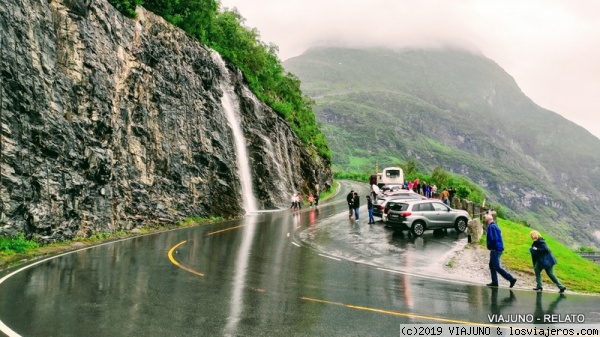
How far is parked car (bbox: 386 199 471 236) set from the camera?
71.9 ft

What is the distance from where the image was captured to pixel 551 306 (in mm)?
9797

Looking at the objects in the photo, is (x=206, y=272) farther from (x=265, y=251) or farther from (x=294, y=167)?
(x=294, y=167)

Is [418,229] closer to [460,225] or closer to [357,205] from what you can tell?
[460,225]

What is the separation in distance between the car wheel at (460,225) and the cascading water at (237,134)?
20.6m

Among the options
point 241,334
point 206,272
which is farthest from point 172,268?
point 241,334

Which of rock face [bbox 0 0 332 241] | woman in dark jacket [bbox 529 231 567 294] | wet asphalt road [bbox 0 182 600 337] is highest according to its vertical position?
rock face [bbox 0 0 332 241]

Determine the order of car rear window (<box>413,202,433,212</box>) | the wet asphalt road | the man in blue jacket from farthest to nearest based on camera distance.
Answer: car rear window (<box>413,202,433,212</box>) → the man in blue jacket → the wet asphalt road

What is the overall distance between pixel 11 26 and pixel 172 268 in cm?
1385

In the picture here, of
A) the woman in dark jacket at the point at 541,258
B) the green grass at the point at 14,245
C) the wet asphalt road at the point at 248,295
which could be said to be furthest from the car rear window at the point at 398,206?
the green grass at the point at 14,245

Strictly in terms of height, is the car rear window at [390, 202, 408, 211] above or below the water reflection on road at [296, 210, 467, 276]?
above

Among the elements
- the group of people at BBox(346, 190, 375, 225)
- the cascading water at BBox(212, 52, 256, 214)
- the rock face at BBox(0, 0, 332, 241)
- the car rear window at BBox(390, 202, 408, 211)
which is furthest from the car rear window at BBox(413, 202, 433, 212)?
the cascading water at BBox(212, 52, 256, 214)

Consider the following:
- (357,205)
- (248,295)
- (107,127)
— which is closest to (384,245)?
(357,205)

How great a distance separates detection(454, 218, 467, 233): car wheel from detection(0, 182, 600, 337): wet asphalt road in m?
5.19

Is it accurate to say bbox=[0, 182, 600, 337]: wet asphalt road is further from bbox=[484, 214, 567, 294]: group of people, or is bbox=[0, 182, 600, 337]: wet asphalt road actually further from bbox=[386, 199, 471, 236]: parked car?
bbox=[386, 199, 471, 236]: parked car
